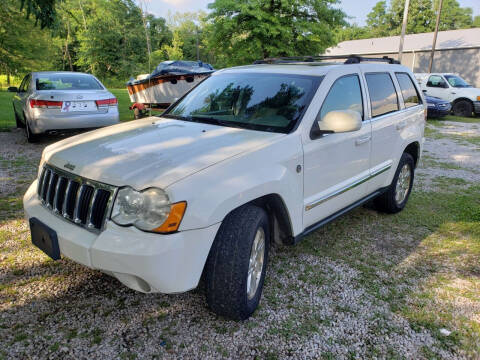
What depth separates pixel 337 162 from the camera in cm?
329

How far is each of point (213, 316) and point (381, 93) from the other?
9.55 ft

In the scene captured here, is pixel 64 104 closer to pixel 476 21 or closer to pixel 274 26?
pixel 274 26

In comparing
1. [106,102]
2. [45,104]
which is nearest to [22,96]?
[45,104]

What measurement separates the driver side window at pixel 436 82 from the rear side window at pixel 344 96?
1543 cm

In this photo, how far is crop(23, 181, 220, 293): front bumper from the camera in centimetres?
210

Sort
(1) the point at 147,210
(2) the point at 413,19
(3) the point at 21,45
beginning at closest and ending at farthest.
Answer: (1) the point at 147,210 < (3) the point at 21,45 < (2) the point at 413,19

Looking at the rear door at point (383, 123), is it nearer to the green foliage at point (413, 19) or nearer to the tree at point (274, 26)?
the tree at point (274, 26)

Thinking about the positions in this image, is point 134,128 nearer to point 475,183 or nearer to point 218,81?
point 218,81

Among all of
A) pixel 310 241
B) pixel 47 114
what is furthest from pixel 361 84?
pixel 47 114

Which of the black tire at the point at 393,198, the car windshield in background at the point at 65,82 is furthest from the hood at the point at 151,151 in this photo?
the car windshield in background at the point at 65,82

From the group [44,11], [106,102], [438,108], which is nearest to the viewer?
[44,11]

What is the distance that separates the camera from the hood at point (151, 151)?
7.48 ft

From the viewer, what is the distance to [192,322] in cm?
265

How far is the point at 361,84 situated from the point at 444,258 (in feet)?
6.23
